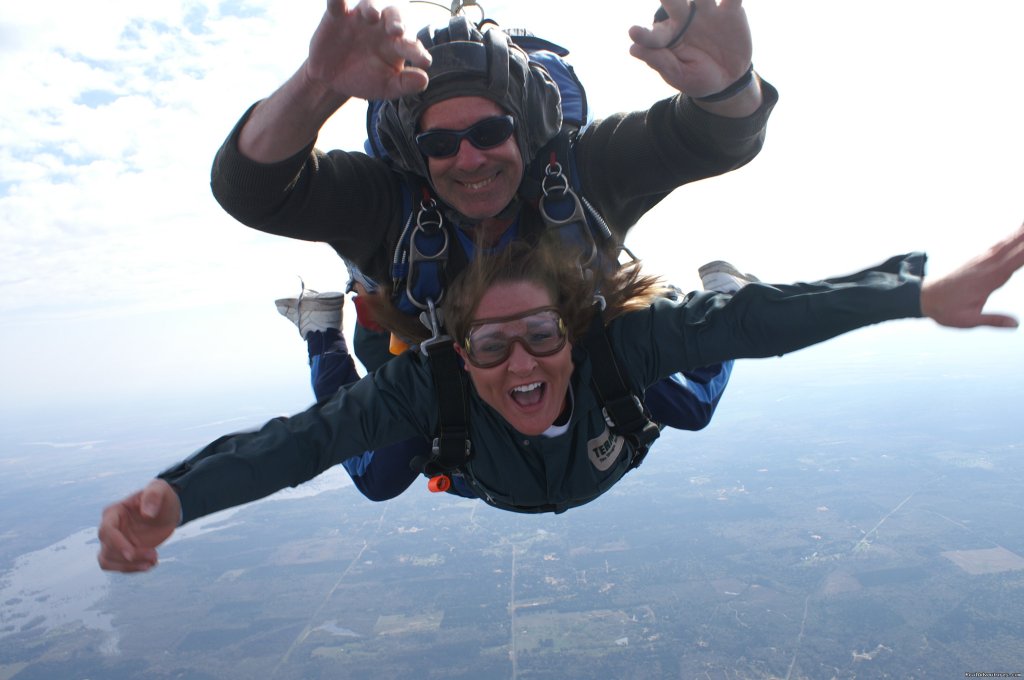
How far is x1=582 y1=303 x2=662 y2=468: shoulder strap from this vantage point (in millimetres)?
2447

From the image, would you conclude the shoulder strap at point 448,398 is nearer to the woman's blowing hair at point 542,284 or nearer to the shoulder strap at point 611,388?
the woman's blowing hair at point 542,284

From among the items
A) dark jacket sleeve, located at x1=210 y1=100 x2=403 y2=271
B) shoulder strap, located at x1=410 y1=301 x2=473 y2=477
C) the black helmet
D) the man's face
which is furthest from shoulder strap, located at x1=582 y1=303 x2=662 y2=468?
dark jacket sleeve, located at x1=210 y1=100 x2=403 y2=271

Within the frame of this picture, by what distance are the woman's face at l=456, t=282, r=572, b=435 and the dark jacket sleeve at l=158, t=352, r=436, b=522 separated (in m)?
0.25

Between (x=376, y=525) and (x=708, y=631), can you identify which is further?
(x=376, y=525)

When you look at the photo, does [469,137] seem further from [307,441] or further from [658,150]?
[307,441]

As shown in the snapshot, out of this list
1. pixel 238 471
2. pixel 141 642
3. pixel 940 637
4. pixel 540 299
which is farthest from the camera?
pixel 141 642

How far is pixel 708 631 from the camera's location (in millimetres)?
39125

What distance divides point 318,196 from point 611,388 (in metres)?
1.26

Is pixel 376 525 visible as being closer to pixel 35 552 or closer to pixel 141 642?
pixel 141 642

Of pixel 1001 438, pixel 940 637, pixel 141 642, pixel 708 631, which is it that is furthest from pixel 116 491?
pixel 1001 438

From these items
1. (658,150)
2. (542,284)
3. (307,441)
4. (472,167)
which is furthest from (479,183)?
(307,441)

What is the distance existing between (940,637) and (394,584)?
3513 cm

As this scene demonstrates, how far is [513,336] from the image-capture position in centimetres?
255

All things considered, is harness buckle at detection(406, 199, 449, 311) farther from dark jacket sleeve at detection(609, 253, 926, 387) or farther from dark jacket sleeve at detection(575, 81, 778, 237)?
dark jacket sleeve at detection(609, 253, 926, 387)
